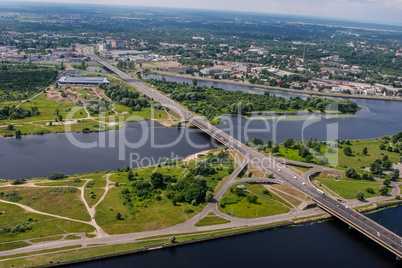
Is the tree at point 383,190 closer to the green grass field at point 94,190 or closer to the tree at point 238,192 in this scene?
the tree at point 238,192

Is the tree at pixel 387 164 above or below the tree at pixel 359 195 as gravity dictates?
above

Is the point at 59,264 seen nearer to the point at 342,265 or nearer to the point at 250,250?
the point at 250,250

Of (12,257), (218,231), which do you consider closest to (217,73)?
(218,231)

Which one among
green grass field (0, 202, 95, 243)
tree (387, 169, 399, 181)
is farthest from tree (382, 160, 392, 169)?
green grass field (0, 202, 95, 243)

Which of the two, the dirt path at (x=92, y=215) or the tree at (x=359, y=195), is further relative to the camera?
Result: the tree at (x=359, y=195)

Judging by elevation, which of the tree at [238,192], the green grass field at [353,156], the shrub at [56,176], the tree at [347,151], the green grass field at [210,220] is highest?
the tree at [347,151]

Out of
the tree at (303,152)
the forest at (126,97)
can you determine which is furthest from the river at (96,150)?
the tree at (303,152)
